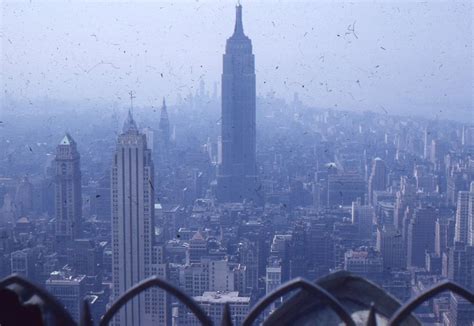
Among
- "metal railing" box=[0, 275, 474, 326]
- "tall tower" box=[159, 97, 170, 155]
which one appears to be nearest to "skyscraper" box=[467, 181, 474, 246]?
"tall tower" box=[159, 97, 170, 155]

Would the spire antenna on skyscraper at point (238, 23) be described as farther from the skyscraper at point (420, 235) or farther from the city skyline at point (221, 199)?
the skyscraper at point (420, 235)

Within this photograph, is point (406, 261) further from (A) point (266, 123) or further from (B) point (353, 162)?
(A) point (266, 123)

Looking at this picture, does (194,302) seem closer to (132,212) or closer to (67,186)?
(132,212)

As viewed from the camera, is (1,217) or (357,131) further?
(357,131)

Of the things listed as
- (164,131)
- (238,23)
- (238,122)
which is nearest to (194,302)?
(164,131)

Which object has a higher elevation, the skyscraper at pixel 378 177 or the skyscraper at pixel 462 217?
the skyscraper at pixel 378 177

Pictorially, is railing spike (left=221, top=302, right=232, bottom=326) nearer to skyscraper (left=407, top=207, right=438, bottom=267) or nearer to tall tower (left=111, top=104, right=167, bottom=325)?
tall tower (left=111, top=104, right=167, bottom=325)

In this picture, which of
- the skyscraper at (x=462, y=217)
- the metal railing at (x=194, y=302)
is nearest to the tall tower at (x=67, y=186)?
the skyscraper at (x=462, y=217)

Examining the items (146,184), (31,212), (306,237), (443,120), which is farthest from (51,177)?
(443,120)
